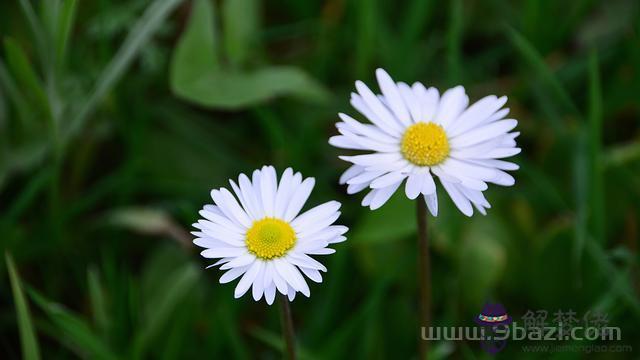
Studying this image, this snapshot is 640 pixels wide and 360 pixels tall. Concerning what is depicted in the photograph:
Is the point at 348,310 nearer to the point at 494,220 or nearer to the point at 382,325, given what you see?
the point at 382,325

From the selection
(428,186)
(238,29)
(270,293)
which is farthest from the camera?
(238,29)

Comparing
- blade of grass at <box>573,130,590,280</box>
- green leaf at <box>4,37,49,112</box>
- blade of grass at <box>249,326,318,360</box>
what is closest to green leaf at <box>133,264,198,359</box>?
blade of grass at <box>249,326,318,360</box>

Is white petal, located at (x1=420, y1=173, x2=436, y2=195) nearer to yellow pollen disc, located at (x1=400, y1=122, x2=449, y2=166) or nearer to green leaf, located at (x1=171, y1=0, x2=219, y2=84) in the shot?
yellow pollen disc, located at (x1=400, y1=122, x2=449, y2=166)

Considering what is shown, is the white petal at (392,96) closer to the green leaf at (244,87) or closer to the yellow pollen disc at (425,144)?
the yellow pollen disc at (425,144)

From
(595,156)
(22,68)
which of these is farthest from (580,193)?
(22,68)

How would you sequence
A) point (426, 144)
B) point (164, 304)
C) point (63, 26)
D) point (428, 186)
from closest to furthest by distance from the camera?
point (428, 186) → point (426, 144) → point (63, 26) → point (164, 304)

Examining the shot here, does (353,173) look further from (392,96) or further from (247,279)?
(247,279)

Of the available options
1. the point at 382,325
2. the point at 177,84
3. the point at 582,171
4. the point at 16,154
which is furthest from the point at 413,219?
the point at 16,154

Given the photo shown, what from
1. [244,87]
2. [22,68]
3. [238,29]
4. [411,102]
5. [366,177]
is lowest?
[366,177]
